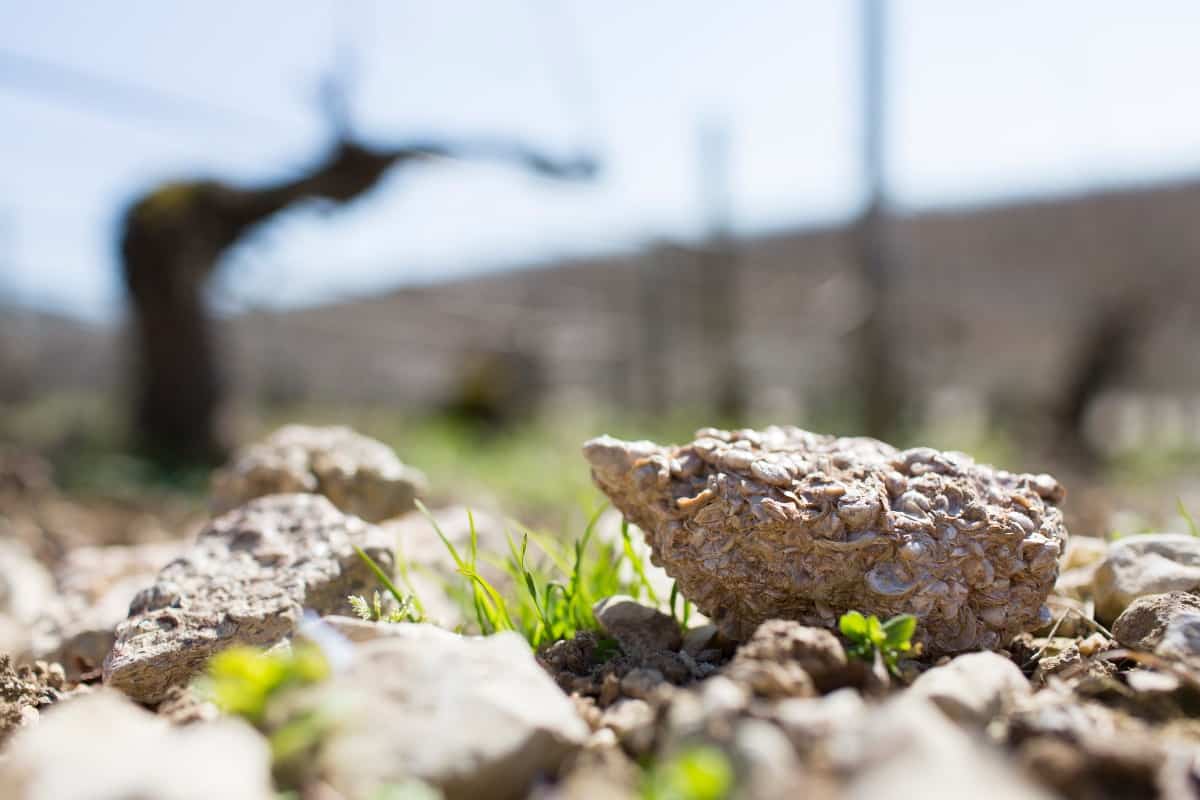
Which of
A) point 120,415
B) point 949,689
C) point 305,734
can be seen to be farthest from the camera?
point 120,415

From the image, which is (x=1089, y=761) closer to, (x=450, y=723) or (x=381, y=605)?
(x=450, y=723)

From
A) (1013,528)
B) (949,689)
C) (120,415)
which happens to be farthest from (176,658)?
(120,415)

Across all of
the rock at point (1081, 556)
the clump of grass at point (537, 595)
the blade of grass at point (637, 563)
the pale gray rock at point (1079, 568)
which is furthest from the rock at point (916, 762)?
the rock at point (1081, 556)

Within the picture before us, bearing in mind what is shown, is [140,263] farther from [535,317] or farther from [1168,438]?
[1168,438]

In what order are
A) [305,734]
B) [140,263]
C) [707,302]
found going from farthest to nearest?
[707,302]
[140,263]
[305,734]

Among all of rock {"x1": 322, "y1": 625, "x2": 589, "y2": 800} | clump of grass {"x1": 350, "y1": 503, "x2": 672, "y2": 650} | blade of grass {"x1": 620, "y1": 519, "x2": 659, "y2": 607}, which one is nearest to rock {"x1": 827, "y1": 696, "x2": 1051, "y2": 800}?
rock {"x1": 322, "y1": 625, "x2": 589, "y2": 800}

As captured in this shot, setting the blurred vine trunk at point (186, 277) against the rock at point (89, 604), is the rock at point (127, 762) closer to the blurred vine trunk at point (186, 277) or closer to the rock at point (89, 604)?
the rock at point (89, 604)

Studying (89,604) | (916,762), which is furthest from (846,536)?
(89,604)
